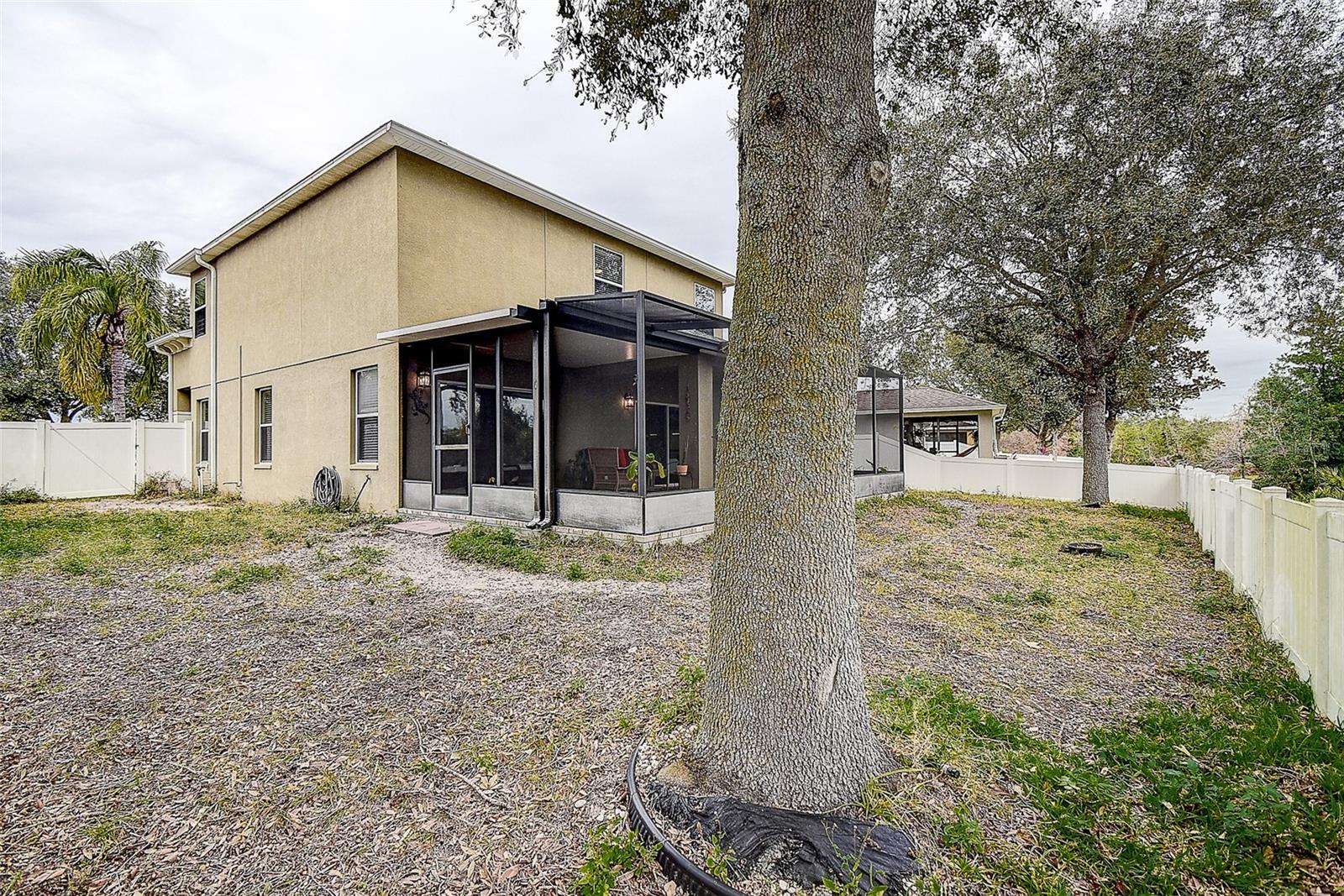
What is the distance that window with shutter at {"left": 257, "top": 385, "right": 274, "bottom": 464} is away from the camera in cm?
1181

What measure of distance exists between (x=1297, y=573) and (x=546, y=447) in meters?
7.08

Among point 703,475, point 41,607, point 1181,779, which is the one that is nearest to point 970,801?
point 1181,779

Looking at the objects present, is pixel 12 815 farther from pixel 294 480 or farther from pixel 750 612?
pixel 294 480

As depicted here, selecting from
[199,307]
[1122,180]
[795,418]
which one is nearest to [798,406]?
[795,418]

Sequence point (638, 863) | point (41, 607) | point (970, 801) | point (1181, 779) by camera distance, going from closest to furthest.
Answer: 1. point (638, 863)
2. point (970, 801)
3. point (1181, 779)
4. point (41, 607)

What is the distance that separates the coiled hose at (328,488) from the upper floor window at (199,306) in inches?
303

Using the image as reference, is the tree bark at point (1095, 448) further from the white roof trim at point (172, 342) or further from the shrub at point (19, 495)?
the shrub at point (19, 495)

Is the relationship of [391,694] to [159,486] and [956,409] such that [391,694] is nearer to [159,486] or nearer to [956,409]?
[159,486]

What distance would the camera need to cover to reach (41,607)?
442 centimetres

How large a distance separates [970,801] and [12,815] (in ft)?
11.3

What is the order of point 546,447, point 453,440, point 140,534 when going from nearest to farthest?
1. point 140,534
2. point 546,447
3. point 453,440

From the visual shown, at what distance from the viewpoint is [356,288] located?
950 cm

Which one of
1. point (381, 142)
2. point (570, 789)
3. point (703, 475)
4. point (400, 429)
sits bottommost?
point (570, 789)

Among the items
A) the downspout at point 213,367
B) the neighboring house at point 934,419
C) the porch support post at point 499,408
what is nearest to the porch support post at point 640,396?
the porch support post at point 499,408
